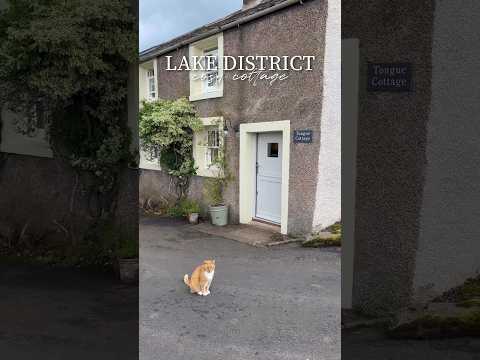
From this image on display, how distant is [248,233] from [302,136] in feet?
1.82

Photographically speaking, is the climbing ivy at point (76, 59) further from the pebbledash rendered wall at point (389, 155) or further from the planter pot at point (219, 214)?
the pebbledash rendered wall at point (389, 155)

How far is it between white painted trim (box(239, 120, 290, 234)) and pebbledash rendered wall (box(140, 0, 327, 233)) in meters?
0.02

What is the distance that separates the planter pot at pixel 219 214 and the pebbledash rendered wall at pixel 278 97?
0.11 feet

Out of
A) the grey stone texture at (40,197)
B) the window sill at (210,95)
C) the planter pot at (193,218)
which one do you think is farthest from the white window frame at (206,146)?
the grey stone texture at (40,197)

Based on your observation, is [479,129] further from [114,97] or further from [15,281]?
[15,281]

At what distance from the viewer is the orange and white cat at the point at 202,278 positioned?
1.97 m

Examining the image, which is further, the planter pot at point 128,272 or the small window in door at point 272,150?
the planter pot at point 128,272

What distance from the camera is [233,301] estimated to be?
2.03 metres

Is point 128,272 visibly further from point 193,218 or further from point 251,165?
point 251,165

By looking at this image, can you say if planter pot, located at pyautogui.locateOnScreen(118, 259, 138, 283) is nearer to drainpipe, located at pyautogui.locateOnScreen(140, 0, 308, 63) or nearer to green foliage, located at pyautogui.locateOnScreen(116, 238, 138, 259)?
green foliage, located at pyautogui.locateOnScreen(116, 238, 138, 259)

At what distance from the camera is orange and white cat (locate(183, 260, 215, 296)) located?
197 cm

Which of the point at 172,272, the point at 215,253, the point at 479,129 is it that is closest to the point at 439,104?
the point at 479,129

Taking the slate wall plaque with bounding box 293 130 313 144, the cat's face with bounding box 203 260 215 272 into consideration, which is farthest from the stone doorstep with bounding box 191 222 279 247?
the slate wall plaque with bounding box 293 130 313 144

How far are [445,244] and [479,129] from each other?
0.72m
